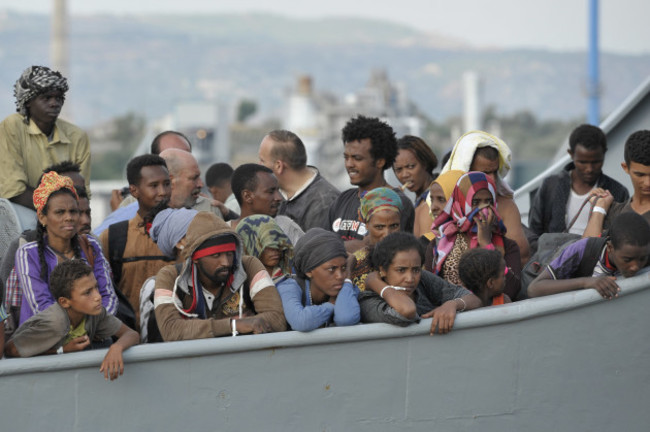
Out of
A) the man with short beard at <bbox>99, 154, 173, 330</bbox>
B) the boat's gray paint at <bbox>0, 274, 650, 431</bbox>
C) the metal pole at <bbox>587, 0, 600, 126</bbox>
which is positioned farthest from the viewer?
the metal pole at <bbox>587, 0, 600, 126</bbox>

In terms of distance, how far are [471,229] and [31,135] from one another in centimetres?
313

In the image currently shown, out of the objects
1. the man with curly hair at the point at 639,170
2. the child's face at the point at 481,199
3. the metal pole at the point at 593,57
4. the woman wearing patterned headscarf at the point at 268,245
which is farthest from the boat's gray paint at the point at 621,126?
the metal pole at the point at 593,57

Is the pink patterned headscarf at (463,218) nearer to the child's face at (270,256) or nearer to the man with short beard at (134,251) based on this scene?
the child's face at (270,256)

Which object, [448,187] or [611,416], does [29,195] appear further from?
[611,416]

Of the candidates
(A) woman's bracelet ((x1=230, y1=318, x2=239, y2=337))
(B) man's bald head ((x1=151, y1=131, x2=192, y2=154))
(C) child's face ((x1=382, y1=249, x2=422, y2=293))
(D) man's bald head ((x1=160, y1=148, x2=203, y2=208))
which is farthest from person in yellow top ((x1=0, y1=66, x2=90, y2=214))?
(C) child's face ((x1=382, y1=249, x2=422, y2=293))

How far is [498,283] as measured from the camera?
16.2 feet

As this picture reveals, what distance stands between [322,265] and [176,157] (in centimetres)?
240

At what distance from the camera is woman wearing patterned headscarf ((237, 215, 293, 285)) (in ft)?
17.2

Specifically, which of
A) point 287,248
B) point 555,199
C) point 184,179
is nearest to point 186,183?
point 184,179

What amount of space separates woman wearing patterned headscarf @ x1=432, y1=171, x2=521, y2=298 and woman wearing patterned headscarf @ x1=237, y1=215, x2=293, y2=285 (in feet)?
2.82

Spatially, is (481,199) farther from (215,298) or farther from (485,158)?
(215,298)

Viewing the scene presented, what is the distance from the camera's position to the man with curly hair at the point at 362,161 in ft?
20.4

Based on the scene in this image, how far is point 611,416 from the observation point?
4.76m

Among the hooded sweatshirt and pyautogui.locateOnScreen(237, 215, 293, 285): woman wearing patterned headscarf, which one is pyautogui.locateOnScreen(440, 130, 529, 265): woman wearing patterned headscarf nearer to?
pyautogui.locateOnScreen(237, 215, 293, 285): woman wearing patterned headscarf
